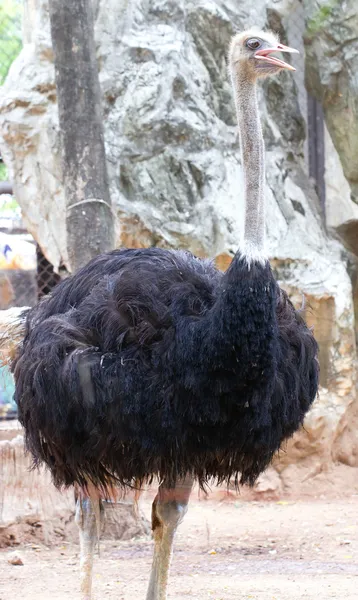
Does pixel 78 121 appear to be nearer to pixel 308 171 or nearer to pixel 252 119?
pixel 252 119

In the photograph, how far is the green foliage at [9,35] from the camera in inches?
443

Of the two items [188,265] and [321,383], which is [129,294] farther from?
[321,383]

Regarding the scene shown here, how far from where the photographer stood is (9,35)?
11.6m

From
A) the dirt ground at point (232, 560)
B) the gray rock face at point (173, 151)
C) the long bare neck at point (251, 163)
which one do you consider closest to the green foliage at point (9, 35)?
Answer: the gray rock face at point (173, 151)

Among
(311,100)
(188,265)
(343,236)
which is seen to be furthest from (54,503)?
(311,100)

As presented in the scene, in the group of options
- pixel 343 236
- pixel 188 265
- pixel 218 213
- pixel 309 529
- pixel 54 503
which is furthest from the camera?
pixel 343 236

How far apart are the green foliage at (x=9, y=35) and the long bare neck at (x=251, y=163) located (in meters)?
7.84

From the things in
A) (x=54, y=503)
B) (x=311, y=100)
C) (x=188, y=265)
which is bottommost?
(x=54, y=503)

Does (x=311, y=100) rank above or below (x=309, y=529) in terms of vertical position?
above

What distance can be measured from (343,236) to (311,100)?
3.49 ft

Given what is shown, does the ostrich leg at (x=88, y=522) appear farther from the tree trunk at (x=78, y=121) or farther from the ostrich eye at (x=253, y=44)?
the ostrich eye at (x=253, y=44)

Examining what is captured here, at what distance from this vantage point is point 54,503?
5250 millimetres

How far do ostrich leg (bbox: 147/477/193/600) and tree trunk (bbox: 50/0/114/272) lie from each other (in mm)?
1771

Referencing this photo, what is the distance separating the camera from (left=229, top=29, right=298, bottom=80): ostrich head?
366 cm
